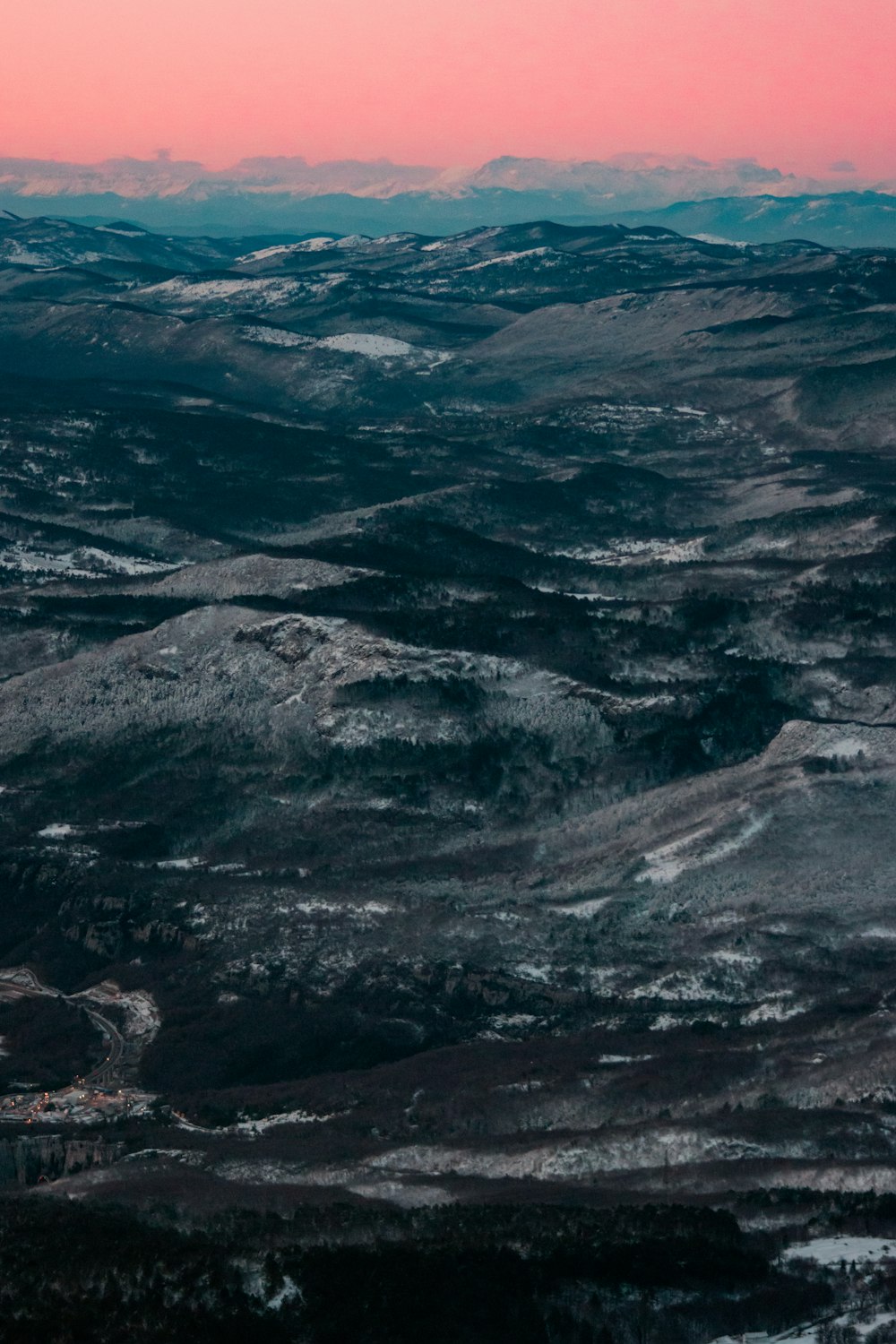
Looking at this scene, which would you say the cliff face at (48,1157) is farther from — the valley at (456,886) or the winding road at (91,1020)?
the winding road at (91,1020)

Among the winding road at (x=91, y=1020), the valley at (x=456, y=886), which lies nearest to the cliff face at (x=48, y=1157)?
the valley at (x=456, y=886)

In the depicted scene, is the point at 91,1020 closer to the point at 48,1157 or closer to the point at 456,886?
the point at 48,1157

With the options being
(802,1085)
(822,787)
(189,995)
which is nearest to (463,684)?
(822,787)

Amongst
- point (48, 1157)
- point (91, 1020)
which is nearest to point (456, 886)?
point (91, 1020)

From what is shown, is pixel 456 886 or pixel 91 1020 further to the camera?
pixel 456 886

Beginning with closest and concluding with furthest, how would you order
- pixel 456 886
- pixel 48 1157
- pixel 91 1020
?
pixel 48 1157 → pixel 91 1020 → pixel 456 886

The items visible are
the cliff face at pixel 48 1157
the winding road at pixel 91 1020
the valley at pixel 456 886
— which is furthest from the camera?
the winding road at pixel 91 1020

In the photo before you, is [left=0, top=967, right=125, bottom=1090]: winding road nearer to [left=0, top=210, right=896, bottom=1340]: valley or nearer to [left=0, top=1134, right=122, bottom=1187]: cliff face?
[left=0, top=210, right=896, bottom=1340]: valley

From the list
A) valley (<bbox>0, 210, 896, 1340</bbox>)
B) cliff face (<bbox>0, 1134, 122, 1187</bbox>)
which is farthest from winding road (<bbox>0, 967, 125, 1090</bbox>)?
cliff face (<bbox>0, 1134, 122, 1187</bbox>)

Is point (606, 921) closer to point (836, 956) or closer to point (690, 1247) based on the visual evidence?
point (836, 956)

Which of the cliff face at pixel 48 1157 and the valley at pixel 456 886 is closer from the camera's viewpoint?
the valley at pixel 456 886

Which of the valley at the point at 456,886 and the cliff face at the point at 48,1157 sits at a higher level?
the valley at the point at 456,886

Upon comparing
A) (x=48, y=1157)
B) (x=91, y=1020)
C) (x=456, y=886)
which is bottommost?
(x=91, y=1020)
